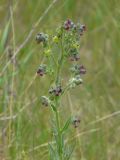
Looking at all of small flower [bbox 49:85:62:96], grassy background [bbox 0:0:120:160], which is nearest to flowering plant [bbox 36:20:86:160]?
small flower [bbox 49:85:62:96]

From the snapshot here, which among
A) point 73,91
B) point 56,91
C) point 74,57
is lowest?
point 56,91

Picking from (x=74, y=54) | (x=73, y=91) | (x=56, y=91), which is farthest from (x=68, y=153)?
(x=73, y=91)

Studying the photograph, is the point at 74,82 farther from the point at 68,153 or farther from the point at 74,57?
the point at 68,153

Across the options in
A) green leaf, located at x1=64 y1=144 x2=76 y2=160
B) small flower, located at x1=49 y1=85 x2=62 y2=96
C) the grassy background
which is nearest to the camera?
small flower, located at x1=49 y1=85 x2=62 y2=96

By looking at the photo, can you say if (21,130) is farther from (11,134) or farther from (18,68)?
(18,68)

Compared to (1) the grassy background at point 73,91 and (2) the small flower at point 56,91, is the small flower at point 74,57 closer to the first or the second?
(2) the small flower at point 56,91

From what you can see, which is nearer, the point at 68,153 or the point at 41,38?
the point at 41,38

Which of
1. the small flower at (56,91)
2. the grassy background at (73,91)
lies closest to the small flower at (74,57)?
the small flower at (56,91)

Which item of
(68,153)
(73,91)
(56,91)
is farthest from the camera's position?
(73,91)

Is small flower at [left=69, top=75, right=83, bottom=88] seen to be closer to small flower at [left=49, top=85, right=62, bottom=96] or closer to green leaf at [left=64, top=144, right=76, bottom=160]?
small flower at [left=49, top=85, right=62, bottom=96]

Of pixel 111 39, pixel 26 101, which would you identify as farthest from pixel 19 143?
pixel 111 39
